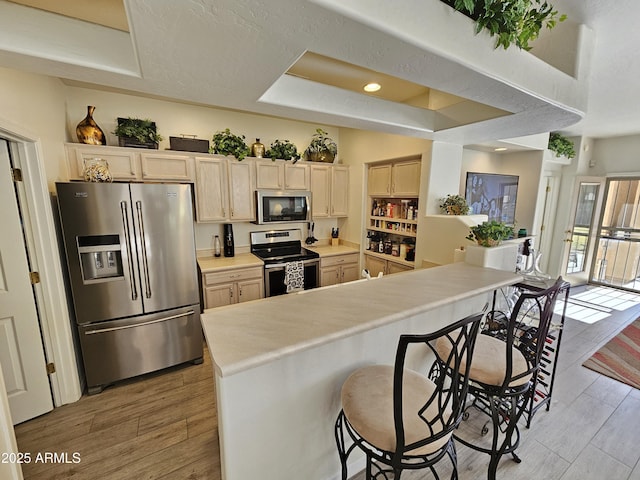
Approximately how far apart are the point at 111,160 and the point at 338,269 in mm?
3041

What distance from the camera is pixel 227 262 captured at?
131 inches

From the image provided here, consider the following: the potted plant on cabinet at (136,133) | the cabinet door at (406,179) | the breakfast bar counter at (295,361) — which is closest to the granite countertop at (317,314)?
the breakfast bar counter at (295,361)

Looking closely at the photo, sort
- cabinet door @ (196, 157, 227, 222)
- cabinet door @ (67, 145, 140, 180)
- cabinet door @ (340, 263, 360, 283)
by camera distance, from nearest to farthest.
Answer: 1. cabinet door @ (67, 145, 140, 180)
2. cabinet door @ (196, 157, 227, 222)
3. cabinet door @ (340, 263, 360, 283)

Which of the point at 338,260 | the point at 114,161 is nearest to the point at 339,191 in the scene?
the point at 338,260

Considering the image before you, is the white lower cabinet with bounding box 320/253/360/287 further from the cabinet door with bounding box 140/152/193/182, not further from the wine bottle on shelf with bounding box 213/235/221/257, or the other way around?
the cabinet door with bounding box 140/152/193/182

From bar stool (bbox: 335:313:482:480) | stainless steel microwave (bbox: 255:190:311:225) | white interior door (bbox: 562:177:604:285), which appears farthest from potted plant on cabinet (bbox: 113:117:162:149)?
white interior door (bbox: 562:177:604:285)

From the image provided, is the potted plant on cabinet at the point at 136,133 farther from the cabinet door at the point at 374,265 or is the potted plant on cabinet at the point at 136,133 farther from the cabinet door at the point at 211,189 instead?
the cabinet door at the point at 374,265

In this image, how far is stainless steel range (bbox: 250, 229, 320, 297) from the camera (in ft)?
11.2

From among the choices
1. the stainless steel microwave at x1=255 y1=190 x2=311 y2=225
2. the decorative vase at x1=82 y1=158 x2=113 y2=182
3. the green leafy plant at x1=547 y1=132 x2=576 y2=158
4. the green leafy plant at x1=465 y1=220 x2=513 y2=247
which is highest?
the green leafy plant at x1=547 y1=132 x2=576 y2=158

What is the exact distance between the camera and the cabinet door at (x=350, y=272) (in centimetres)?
405

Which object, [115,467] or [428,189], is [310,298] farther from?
[428,189]

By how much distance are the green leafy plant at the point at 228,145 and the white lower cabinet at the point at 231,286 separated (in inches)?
57.0

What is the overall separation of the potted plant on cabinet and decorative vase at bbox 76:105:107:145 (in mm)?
189

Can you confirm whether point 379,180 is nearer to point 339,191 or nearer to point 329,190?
point 339,191
